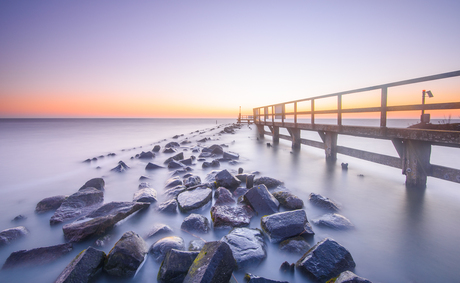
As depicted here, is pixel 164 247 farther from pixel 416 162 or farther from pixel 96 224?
pixel 416 162

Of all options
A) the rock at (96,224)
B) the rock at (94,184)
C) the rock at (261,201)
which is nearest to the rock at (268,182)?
the rock at (261,201)

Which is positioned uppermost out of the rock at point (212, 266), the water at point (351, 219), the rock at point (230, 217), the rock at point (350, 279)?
the rock at point (212, 266)

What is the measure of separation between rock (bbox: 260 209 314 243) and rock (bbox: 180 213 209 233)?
0.86 meters

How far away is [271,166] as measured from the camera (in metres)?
7.43

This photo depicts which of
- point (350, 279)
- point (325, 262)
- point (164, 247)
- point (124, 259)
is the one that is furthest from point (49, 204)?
point (350, 279)

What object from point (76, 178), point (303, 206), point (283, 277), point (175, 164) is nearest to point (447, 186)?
point (303, 206)

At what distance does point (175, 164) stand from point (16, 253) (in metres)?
4.49

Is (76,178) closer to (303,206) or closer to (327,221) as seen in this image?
(303,206)

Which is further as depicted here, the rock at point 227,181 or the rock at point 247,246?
the rock at point 227,181

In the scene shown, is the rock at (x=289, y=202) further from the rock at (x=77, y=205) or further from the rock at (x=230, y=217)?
the rock at (x=77, y=205)

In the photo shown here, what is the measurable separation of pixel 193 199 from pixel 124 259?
1.66m

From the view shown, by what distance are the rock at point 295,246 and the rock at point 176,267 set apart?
114 cm

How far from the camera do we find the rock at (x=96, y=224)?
2.71 metres

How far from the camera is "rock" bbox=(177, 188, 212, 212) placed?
357 centimetres
